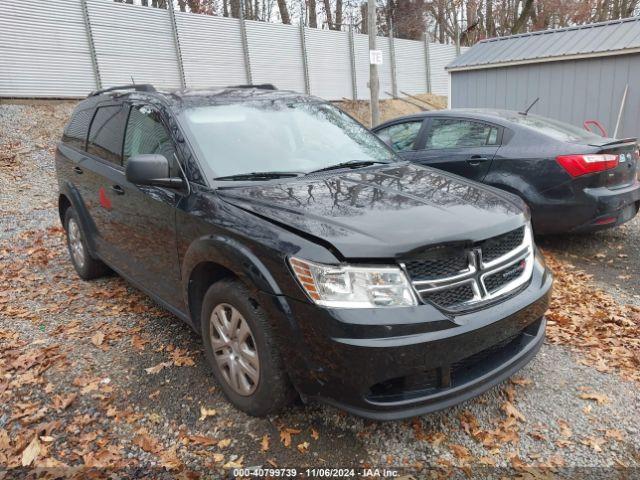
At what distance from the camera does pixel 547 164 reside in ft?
16.9

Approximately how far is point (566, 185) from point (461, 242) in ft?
10.9

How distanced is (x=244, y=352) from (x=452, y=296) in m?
1.13

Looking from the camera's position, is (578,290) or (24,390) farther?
(578,290)

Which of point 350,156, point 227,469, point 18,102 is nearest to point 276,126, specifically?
point 350,156

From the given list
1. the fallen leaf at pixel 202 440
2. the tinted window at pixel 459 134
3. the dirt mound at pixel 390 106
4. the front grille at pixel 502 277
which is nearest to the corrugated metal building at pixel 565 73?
the dirt mound at pixel 390 106

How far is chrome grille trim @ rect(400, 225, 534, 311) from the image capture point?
231cm

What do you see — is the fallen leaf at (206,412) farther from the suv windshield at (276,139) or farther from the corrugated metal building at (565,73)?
the corrugated metal building at (565,73)

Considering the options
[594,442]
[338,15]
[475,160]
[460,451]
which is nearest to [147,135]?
[460,451]

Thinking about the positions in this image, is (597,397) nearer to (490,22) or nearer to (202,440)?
(202,440)

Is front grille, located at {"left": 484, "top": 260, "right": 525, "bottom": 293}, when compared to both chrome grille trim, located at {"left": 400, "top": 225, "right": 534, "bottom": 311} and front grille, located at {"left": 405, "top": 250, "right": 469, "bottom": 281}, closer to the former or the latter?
chrome grille trim, located at {"left": 400, "top": 225, "right": 534, "bottom": 311}

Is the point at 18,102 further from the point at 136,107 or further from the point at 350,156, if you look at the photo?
the point at 350,156

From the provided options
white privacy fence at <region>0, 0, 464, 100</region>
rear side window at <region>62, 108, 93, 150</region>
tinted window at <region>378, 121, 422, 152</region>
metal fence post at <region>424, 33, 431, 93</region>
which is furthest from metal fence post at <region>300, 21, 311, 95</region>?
rear side window at <region>62, 108, 93, 150</region>

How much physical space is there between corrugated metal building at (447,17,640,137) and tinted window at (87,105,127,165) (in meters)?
10.7

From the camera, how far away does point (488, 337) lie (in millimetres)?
2408
